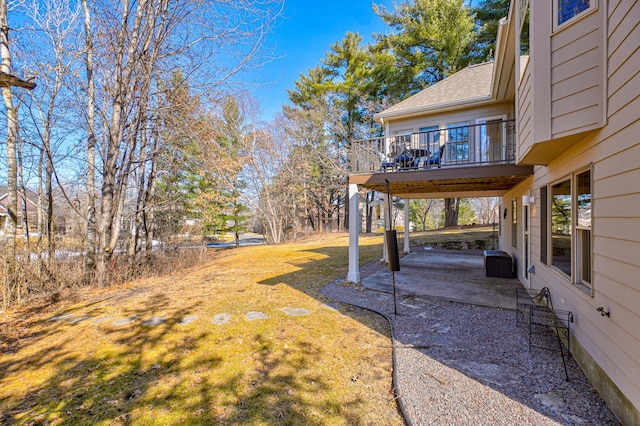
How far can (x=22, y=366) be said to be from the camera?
11.2 ft

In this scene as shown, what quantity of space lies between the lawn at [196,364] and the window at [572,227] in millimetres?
2395

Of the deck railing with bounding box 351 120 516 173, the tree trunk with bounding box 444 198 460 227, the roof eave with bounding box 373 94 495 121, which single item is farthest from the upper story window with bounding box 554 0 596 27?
the tree trunk with bounding box 444 198 460 227

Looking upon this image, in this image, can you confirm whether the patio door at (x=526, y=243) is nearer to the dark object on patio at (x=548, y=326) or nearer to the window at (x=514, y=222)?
the window at (x=514, y=222)

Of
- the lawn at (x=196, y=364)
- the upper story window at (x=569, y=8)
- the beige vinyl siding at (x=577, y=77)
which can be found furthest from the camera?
the upper story window at (x=569, y=8)

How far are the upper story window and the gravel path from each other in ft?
12.4

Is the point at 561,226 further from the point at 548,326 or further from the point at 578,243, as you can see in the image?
the point at 548,326

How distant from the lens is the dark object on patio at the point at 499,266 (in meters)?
7.07

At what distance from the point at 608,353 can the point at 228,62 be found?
28.5 feet

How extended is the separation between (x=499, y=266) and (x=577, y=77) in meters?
5.20

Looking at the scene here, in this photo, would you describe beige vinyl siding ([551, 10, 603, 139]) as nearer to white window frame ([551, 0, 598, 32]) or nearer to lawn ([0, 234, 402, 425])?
white window frame ([551, 0, 598, 32])

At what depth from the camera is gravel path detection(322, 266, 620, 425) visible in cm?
239

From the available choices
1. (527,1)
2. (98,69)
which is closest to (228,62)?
(98,69)

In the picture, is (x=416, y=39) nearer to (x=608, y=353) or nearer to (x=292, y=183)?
(x=292, y=183)

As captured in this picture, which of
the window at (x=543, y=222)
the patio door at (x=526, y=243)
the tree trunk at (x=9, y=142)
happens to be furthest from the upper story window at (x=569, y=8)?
the tree trunk at (x=9, y=142)
